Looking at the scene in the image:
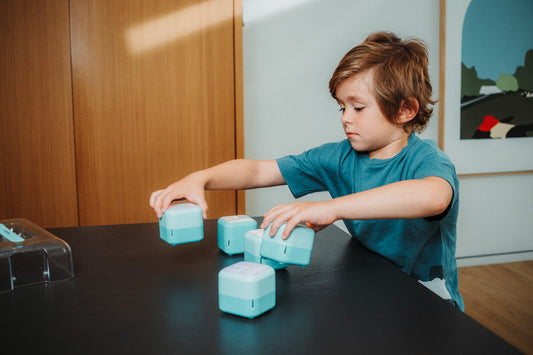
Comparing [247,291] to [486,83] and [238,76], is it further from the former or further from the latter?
[486,83]

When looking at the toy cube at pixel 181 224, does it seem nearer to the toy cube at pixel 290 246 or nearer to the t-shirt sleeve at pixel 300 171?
the toy cube at pixel 290 246

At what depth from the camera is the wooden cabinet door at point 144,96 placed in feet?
5.74

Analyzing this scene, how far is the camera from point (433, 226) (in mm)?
1000

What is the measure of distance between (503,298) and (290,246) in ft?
Result: 6.37

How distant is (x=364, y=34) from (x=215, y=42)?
1.01 metres

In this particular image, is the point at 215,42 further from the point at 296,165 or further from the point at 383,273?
the point at 383,273

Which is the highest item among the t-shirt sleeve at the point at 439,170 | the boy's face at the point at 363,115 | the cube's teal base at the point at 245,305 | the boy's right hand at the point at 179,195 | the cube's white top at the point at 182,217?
the boy's face at the point at 363,115

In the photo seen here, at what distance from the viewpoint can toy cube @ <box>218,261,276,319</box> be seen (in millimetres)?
579

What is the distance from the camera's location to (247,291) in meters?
0.58

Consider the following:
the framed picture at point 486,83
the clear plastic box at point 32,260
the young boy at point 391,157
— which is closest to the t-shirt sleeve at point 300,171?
the young boy at point 391,157

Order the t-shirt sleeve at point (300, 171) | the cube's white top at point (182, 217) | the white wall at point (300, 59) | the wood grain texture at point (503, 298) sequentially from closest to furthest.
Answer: the cube's white top at point (182, 217) → the t-shirt sleeve at point (300, 171) → the wood grain texture at point (503, 298) → the white wall at point (300, 59)

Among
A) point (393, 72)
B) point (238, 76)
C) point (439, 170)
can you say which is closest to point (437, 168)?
point (439, 170)

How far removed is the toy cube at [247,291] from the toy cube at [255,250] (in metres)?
0.14

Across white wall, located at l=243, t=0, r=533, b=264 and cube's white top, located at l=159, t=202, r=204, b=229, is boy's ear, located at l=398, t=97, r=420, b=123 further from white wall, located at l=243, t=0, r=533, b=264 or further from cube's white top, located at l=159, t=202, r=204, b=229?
white wall, located at l=243, t=0, r=533, b=264
